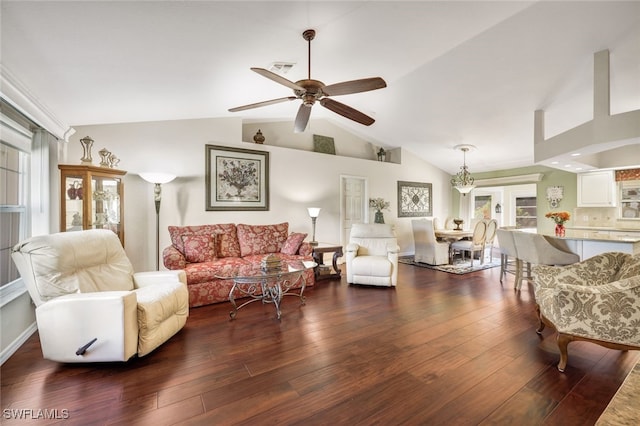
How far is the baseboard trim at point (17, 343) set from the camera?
6.79 ft

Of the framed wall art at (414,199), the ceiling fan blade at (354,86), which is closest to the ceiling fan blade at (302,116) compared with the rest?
the ceiling fan blade at (354,86)

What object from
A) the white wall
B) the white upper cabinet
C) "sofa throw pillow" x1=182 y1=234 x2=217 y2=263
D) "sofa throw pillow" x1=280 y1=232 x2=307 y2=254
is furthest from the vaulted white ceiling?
"sofa throw pillow" x1=280 y1=232 x2=307 y2=254

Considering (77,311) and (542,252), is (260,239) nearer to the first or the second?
(77,311)

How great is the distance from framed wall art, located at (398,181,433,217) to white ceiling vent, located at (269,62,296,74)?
14.8 ft

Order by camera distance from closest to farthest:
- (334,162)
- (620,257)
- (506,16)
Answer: (620,257)
(506,16)
(334,162)

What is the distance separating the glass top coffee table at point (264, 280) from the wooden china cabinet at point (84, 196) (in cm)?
153

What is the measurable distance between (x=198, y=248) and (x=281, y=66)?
2527mm

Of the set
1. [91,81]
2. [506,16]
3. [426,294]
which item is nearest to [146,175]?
[91,81]

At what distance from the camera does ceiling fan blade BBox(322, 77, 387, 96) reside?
7.09 ft

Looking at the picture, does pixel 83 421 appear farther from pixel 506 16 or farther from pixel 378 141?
pixel 378 141

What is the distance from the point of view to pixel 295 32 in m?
2.43

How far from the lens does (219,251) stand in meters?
4.05

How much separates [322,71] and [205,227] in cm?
268

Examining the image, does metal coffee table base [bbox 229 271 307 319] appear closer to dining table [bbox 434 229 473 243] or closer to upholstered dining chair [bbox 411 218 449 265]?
upholstered dining chair [bbox 411 218 449 265]
